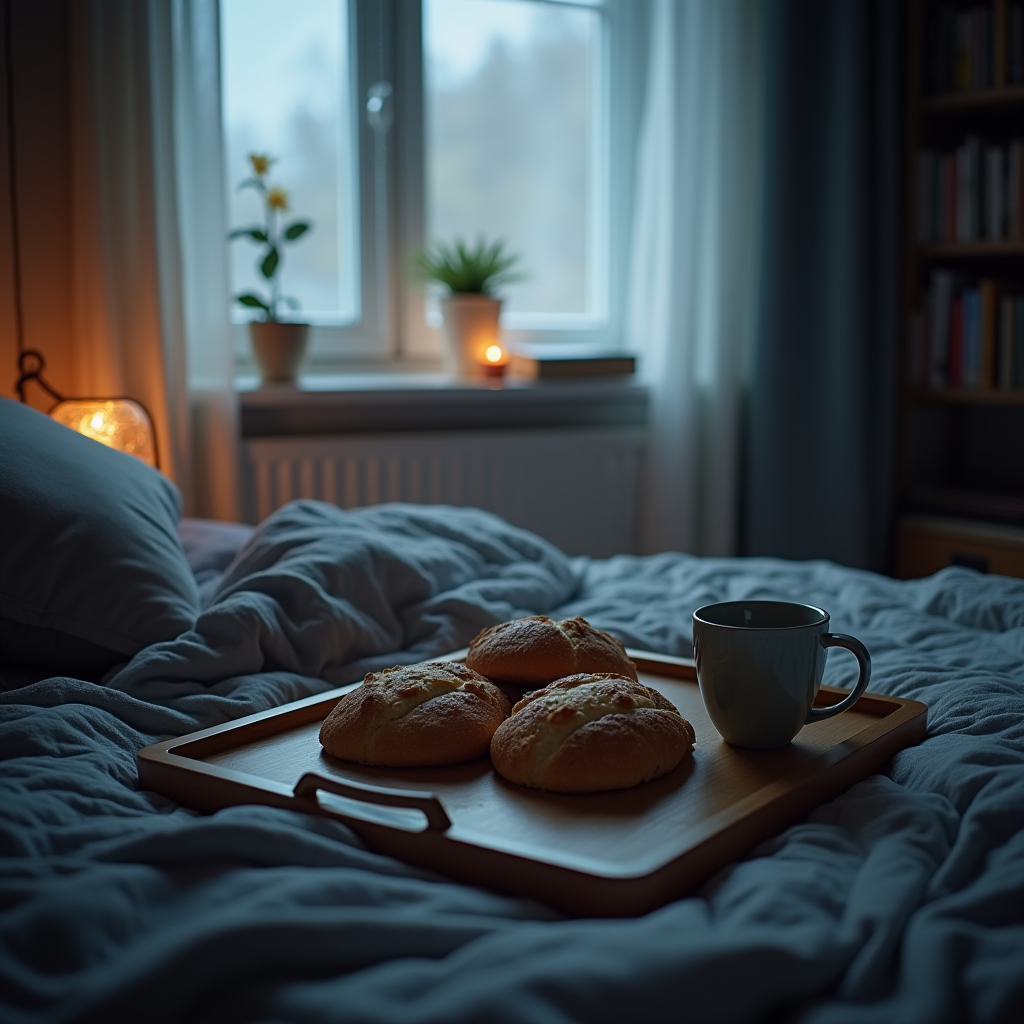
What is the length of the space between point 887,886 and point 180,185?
2.04 meters

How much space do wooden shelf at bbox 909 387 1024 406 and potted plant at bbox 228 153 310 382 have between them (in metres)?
1.54

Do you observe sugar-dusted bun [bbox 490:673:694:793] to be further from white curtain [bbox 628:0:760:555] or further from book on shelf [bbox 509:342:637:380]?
white curtain [bbox 628:0:760:555]

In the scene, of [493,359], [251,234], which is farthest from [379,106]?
[493,359]

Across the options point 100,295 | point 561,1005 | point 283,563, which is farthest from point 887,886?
point 100,295

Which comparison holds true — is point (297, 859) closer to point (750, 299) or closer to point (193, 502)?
point (193, 502)

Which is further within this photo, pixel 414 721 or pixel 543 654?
pixel 543 654

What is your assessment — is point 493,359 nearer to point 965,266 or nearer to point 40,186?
point 40,186

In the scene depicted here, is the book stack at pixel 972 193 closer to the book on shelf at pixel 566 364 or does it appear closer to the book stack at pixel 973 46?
the book stack at pixel 973 46

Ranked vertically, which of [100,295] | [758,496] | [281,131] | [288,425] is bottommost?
[758,496]

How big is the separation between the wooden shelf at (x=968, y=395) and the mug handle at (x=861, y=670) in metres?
2.13

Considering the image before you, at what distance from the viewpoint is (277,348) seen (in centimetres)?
250

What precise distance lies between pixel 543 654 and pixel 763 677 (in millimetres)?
189

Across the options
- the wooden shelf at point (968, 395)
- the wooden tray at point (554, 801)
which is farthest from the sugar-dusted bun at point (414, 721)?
the wooden shelf at point (968, 395)

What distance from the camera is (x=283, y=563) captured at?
1196mm
